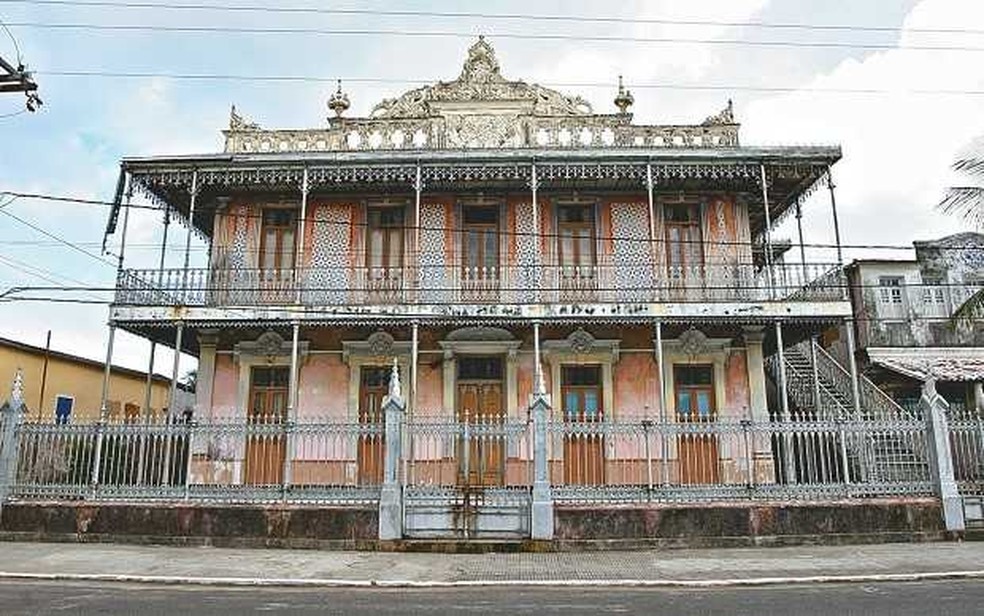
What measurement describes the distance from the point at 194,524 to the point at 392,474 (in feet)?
10.2

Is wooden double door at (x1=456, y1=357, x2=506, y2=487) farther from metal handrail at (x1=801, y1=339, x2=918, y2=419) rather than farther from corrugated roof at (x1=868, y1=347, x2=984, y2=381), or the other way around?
corrugated roof at (x1=868, y1=347, x2=984, y2=381)

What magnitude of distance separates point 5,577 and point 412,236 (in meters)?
9.70

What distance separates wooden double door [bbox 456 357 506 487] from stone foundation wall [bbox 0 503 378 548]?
3980 millimetres

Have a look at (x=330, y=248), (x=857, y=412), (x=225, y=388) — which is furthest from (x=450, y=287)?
(x=857, y=412)

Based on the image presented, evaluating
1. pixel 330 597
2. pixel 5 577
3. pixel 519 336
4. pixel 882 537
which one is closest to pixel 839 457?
pixel 882 537

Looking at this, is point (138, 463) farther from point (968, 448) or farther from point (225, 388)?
point (968, 448)

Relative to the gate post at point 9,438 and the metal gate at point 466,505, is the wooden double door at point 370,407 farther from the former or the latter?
the gate post at point 9,438

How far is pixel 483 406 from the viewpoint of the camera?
617 inches

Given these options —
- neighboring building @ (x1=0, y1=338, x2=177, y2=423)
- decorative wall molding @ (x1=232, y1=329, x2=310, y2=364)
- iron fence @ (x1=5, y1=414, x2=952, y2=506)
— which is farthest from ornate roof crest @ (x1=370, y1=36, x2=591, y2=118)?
neighboring building @ (x1=0, y1=338, x2=177, y2=423)

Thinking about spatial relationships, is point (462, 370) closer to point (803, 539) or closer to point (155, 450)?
point (155, 450)

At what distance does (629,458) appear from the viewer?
14875 mm

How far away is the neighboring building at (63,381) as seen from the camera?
18.5 meters

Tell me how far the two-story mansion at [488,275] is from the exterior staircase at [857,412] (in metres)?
1.27

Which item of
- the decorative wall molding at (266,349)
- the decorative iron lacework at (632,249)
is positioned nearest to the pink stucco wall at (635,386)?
the decorative iron lacework at (632,249)
